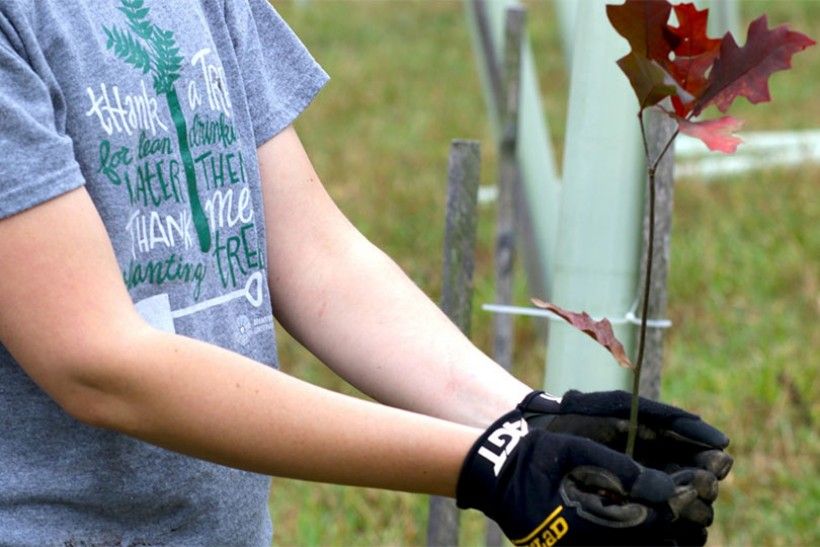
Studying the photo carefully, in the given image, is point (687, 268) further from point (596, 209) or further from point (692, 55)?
point (692, 55)

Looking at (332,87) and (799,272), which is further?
(332,87)

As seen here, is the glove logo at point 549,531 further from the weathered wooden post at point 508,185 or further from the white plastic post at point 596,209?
the weathered wooden post at point 508,185

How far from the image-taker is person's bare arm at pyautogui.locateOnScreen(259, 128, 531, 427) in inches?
66.2

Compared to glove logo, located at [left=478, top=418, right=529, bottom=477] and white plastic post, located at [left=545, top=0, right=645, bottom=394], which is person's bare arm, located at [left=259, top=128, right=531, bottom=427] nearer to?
glove logo, located at [left=478, top=418, right=529, bottom=477]

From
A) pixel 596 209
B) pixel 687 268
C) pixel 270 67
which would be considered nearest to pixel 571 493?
pixel 270 67

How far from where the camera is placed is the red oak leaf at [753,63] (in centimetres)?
132

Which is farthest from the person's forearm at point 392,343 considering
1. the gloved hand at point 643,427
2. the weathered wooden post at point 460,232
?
the weathered wooden post at point 460,232

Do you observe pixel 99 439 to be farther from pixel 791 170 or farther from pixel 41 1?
pixel 791 170

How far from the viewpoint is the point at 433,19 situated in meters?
12.6

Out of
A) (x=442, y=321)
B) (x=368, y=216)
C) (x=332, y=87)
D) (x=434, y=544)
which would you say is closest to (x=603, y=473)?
(x=442, y=321)

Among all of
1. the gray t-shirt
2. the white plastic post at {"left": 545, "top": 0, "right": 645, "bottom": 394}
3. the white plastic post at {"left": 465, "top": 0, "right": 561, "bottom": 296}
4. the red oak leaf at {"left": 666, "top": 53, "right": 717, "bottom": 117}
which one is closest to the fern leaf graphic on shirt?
the gray t-shirt

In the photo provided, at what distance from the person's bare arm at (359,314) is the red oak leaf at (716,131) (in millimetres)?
470

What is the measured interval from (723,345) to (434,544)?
2090 millimetres

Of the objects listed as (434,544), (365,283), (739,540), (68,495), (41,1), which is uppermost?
(41,1)
